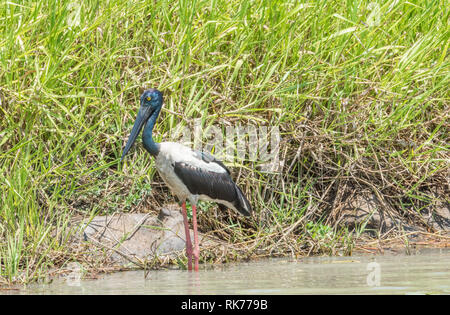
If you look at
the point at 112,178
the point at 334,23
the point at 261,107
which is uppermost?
the point at 334,23

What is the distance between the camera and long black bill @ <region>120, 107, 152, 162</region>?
566 cm

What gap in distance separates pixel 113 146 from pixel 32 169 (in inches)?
26.6

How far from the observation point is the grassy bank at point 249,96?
18.4ft

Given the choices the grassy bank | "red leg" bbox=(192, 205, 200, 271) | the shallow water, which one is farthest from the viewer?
the grassy bank

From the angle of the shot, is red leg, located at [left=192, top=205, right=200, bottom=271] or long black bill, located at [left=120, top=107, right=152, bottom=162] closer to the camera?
red leg, located at [left=192, top=205, right=200, bottom=271]

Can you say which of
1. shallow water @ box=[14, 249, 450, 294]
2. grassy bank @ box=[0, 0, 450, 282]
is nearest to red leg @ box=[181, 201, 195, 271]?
shallow water @ box=[14, 249, 450, 294]

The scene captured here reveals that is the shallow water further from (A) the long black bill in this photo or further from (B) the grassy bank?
(A) the long black bill

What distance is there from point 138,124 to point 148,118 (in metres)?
0.09

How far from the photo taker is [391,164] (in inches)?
251

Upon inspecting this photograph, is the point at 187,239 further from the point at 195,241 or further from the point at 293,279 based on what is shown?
the point at 293,279

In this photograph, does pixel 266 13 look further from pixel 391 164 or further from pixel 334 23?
pixel 391 164

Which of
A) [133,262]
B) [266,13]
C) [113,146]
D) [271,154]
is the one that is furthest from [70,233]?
[266,13]

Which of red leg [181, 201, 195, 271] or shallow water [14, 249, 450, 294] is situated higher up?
red leg [181, 201, 195, 271]

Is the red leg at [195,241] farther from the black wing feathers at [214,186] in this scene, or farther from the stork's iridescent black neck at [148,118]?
the stork's iridescent black neck at [148,118]
